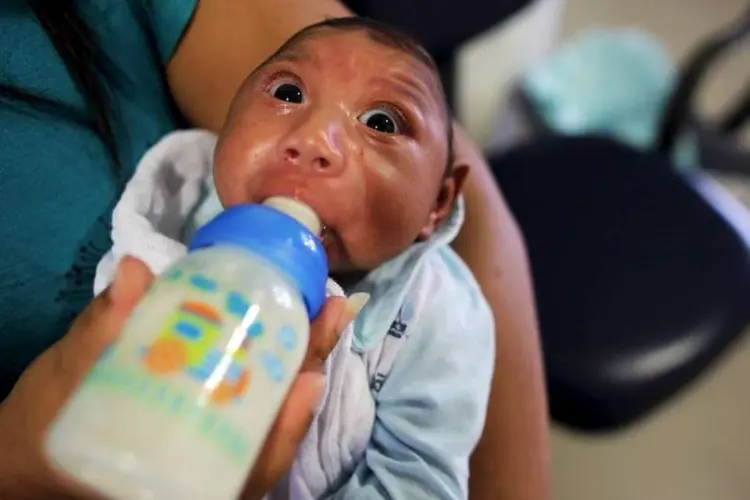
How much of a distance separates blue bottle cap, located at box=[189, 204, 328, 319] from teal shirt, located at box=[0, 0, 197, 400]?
0.90 ft

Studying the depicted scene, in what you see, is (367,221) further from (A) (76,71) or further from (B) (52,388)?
(A) (76,71)

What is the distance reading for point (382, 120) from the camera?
64cm

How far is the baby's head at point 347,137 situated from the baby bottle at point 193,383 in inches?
4.1

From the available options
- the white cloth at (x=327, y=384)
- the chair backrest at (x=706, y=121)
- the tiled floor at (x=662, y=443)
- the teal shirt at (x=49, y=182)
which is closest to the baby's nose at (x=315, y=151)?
the white cloth at (x=327, y=384)

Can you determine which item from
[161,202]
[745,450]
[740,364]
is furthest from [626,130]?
[161,202]

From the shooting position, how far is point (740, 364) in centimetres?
193

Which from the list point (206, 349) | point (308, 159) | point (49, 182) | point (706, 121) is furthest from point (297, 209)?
point (706, 121)

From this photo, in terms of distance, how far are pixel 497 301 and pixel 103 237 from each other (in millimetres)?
374

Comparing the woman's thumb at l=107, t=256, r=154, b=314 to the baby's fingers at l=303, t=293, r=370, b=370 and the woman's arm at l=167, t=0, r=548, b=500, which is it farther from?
the woman's arm at l=167, t=0, r=548, b=500

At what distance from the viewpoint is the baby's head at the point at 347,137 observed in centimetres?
58

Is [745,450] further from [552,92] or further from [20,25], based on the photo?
[20,25]

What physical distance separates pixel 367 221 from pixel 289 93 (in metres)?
0.11

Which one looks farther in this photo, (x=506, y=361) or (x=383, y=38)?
(x=506, y=361)

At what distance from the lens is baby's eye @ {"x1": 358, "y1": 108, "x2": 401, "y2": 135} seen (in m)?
0.64
